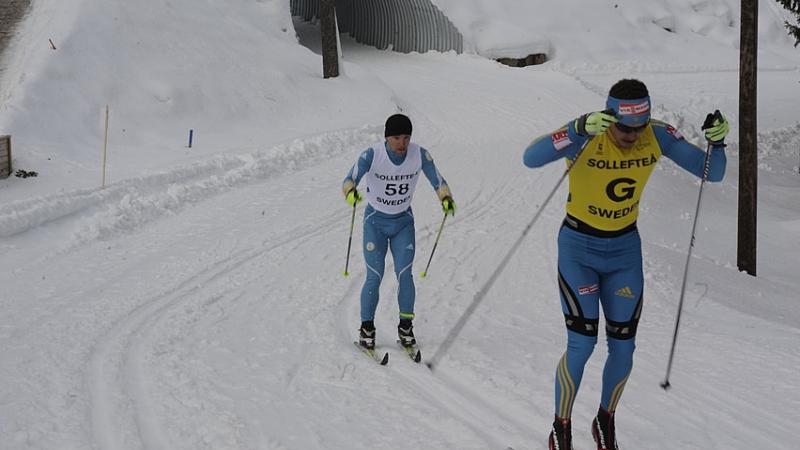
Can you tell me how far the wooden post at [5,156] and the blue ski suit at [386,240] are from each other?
23.7ft

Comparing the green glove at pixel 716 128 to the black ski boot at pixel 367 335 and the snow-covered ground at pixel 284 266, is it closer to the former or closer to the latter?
the snow-covered ground at pixel 284 266

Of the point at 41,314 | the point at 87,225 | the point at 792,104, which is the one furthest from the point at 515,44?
the point at 41,314

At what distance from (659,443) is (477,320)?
2846 mm

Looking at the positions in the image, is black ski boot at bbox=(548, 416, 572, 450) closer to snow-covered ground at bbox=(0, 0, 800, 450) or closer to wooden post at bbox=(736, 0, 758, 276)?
snow-covered ground at bbox=(0, 0, 800, 450)

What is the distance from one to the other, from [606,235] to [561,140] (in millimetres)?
649

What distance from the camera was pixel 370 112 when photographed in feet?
63.3

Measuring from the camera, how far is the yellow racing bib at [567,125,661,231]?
470 centimetres

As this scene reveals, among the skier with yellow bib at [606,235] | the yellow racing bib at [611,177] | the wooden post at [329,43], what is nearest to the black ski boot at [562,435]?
the skier with yellow bib at [606,235]

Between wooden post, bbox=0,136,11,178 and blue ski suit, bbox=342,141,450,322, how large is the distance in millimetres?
7215

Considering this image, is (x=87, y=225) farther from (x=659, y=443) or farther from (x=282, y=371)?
(x=659, y=443)

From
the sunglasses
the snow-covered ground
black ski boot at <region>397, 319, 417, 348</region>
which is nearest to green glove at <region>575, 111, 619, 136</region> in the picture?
the sunglasses

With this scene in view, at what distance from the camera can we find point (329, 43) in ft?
69.2

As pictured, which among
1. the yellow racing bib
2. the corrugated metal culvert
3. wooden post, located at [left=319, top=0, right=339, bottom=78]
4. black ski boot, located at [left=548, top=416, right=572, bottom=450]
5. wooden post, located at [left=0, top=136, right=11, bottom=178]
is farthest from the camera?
the corrugated metal culvert

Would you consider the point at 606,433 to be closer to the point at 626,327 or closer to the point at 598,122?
the point at 626,327
